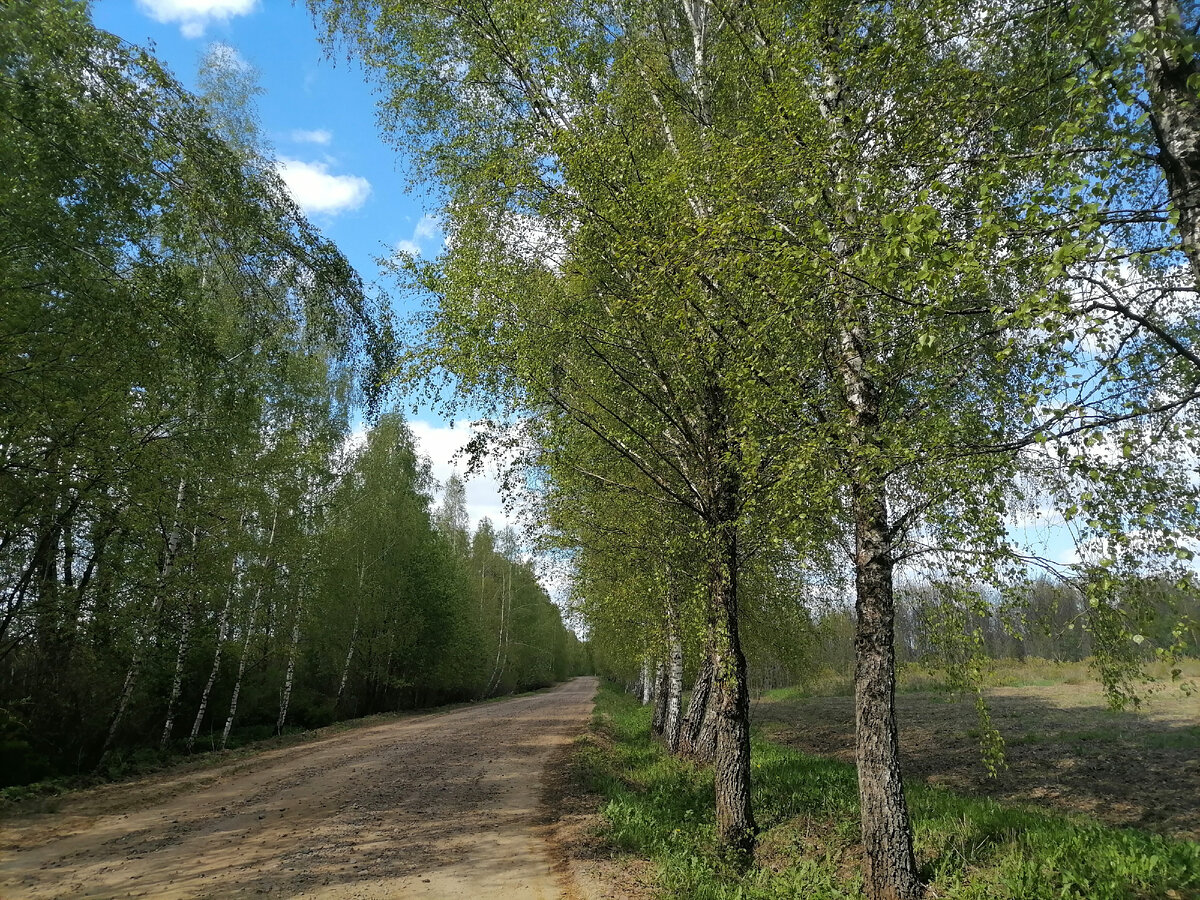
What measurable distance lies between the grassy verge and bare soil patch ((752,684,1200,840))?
151cm

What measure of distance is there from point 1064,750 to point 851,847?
12.3 m

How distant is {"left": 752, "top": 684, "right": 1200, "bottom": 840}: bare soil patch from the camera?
34.4 ft

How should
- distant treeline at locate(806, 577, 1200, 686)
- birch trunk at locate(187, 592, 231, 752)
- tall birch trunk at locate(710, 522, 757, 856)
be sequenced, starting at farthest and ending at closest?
1. birch trunk at locate(187, 592, 231, 752)
2. tall birch trunk at locate(710, 522, 757, 856)
3. distant treeline at locate(806, 577, 1200, 686)

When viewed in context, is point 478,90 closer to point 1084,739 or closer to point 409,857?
point 409,857

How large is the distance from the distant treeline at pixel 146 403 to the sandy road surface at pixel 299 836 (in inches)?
120

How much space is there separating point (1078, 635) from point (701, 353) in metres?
4.43

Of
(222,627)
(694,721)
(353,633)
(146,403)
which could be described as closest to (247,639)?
(222,627)

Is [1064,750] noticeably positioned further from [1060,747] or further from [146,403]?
[146,403]

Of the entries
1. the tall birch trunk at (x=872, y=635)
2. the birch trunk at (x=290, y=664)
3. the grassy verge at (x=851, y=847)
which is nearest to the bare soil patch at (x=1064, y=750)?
the tall birch trunk at (x=872, y=635)

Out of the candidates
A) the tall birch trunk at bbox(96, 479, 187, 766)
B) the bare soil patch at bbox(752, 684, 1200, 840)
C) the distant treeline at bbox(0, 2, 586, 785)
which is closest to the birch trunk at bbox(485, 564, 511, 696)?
the distant treeline at bbox(0, 2, 586, 785)

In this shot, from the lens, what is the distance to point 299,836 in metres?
7.90

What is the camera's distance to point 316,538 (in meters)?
20.5

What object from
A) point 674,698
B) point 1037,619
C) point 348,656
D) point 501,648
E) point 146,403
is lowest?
point 501,648

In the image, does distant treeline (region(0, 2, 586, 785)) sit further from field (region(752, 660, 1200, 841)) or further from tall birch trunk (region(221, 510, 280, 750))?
field (region(752, 660, 1200, 841))
